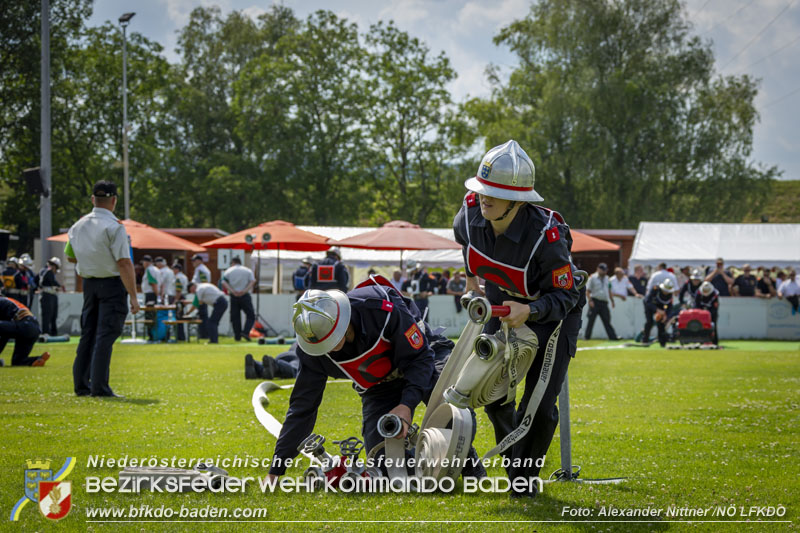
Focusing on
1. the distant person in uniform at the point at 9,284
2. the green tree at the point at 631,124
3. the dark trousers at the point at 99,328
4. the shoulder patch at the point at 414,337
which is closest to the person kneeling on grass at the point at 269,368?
the dark trousers at the point at 99,328

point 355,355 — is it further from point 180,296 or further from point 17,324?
point 180,296

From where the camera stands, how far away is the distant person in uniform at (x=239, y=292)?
23.8 meters

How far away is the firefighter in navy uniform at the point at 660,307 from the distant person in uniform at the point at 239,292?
1104 cm

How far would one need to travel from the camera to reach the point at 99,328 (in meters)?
10.1

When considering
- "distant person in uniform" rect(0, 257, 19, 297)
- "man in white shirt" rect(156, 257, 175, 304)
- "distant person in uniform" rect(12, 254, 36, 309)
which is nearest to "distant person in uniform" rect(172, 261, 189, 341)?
"man in white shirt" rect(156, 257, 175, 304)

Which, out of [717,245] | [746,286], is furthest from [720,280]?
[717,245]

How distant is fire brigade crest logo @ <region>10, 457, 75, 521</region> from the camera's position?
16.3 feet

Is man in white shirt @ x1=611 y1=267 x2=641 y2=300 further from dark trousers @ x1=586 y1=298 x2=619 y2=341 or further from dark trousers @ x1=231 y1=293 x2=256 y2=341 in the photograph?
dark trousers @ x1=231 y1=293 x2=256 y2=341

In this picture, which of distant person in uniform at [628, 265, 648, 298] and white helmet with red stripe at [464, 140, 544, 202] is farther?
distant person in uniform at [628, 265, 648, 298]

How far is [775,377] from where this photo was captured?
14500 millimetres

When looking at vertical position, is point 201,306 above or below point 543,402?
below

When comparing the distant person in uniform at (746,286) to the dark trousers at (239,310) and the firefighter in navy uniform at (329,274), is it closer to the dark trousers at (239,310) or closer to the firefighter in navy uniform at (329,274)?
the firefighter in navy uniform at (329,274)

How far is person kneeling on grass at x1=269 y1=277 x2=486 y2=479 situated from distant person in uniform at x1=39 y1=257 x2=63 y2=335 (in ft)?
69.5

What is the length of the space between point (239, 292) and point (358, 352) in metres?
18.7
